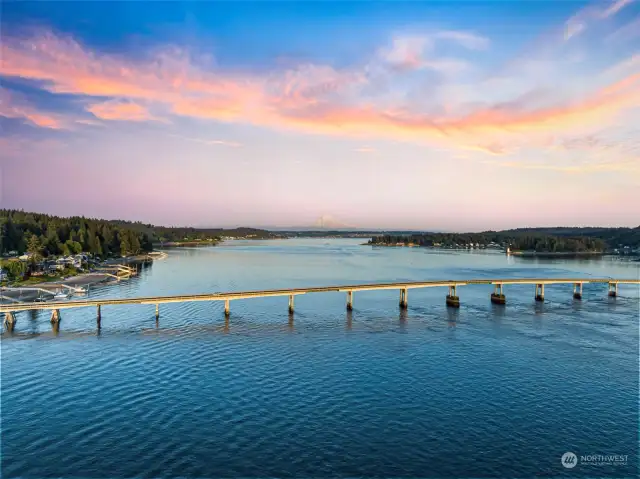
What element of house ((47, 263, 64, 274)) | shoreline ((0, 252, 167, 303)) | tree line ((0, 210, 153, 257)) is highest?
tree line ((0, 210, 153, 257))

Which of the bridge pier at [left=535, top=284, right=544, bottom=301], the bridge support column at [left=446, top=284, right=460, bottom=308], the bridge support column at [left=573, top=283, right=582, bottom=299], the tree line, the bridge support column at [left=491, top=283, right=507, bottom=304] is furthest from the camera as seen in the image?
the tree line

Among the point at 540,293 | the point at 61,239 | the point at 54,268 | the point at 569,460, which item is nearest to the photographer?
the point at 569,460

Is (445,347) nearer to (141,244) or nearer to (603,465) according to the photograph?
(603,465)

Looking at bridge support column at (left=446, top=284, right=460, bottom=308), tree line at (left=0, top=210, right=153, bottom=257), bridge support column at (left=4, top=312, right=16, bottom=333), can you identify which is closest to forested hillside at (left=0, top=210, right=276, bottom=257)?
tree line at (left=0, top=210, right=153, bottom=257)

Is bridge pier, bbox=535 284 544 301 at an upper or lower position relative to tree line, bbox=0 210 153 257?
lower

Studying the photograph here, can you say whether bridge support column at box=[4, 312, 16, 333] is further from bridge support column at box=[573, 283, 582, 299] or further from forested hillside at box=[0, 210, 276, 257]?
bridge support column at box=[573, 283, 582, 299]

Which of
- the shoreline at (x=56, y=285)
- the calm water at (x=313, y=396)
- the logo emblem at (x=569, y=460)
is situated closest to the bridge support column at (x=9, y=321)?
the calm water at (x=313, y=396)

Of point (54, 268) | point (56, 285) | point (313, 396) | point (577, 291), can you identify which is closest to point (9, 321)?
point (56, 285)

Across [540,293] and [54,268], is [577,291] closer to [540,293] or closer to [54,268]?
[540,293]
